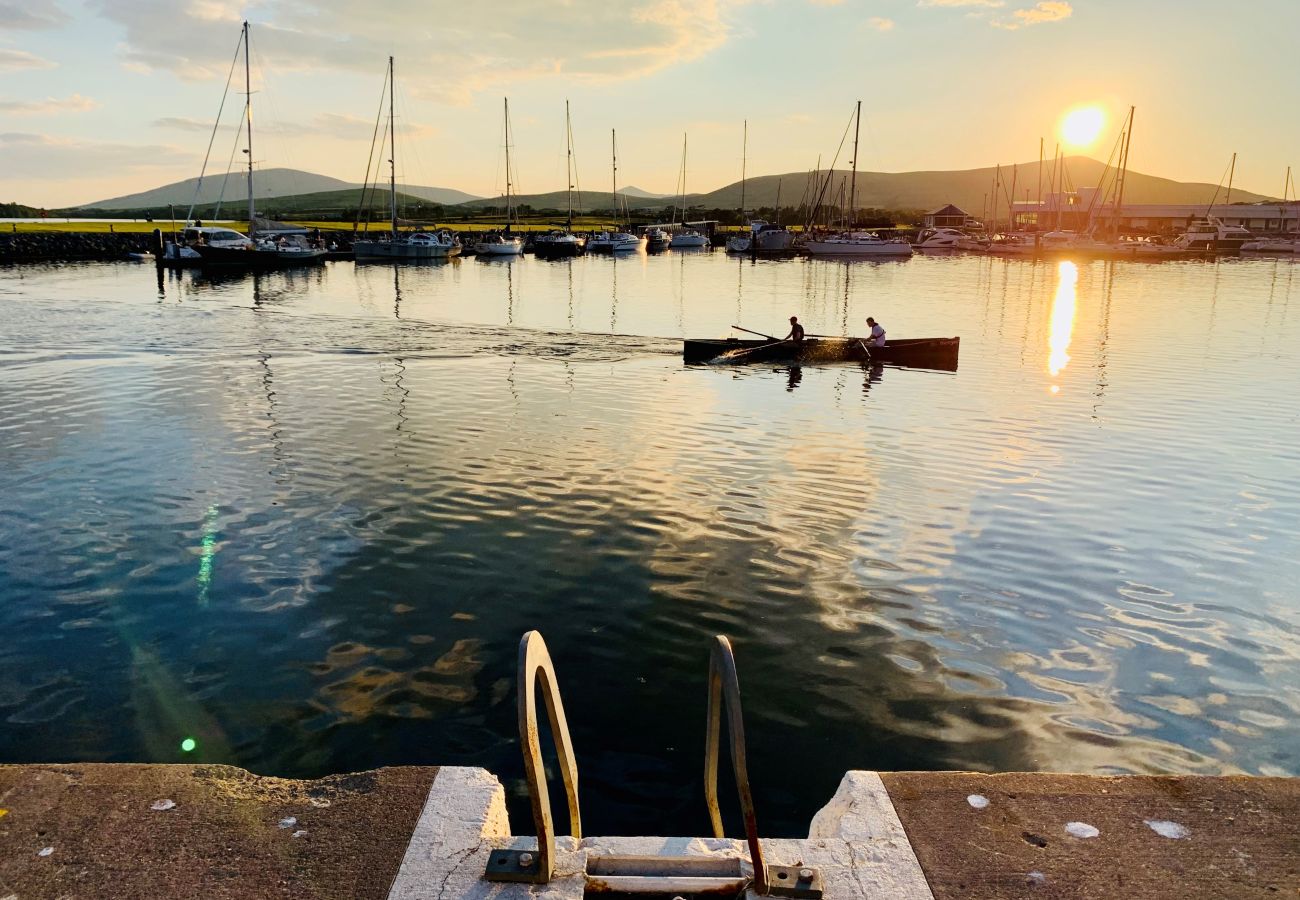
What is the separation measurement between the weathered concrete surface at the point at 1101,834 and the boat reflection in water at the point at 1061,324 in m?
21.5

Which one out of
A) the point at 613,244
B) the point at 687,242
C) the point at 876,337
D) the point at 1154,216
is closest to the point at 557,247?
the point at 613,244

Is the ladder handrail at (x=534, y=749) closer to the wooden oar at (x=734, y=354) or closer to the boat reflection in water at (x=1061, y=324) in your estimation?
the boat reflection in water at (x=1061, y=324)

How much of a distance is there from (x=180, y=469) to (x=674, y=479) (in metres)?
9.04

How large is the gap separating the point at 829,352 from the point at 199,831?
26.7 metres

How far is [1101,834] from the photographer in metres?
4.71

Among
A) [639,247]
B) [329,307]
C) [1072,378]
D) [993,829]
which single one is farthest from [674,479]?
[639,247]

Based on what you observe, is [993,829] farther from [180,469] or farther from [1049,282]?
[1049,282]

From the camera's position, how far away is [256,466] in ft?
52.1

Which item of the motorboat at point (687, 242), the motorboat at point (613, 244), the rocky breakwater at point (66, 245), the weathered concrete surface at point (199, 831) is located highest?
the motorboat at point (687, 242)

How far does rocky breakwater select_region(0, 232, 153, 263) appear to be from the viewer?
85.0 metres

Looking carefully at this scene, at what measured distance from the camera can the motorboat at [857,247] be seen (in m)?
105

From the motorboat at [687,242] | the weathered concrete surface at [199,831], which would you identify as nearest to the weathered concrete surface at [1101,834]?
the weathered concrete surface at [199,831]

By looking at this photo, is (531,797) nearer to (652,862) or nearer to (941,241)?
(652,862)

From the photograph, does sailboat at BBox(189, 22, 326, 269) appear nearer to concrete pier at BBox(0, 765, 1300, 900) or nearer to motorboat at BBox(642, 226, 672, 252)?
motorboat at BBox(642, 226, 672, 252)
